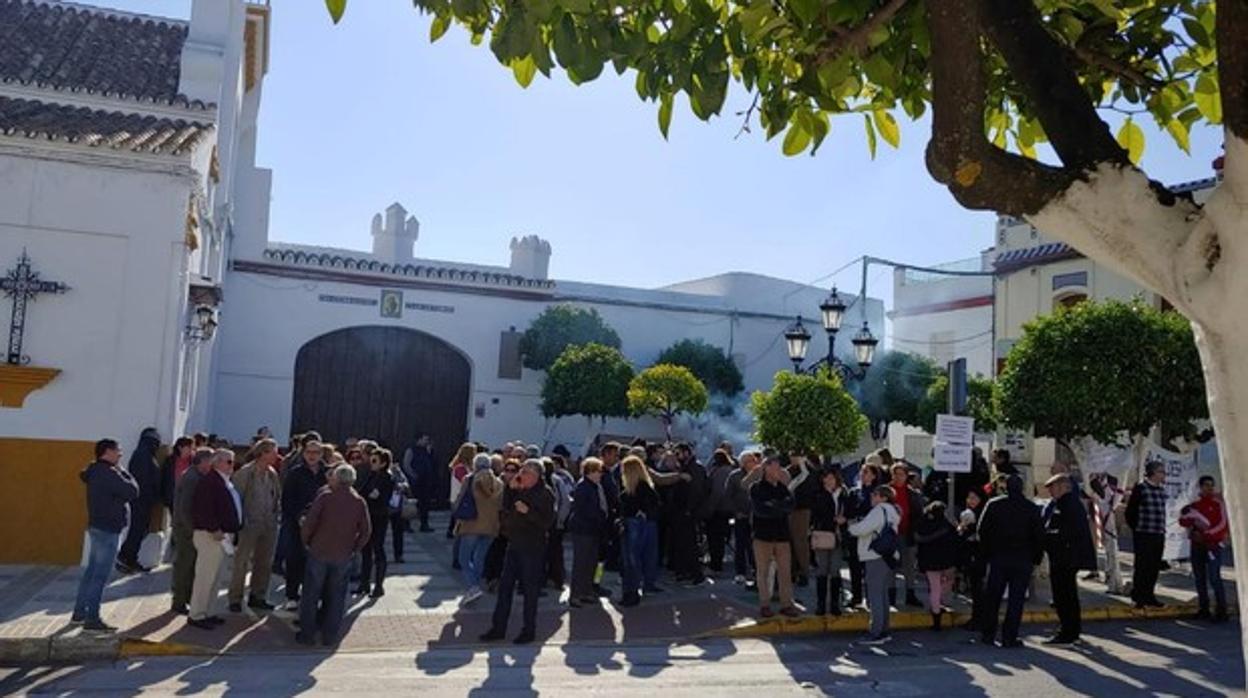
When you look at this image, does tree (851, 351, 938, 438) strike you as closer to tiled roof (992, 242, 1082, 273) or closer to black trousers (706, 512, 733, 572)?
tiled roof (992, 242, 1082, 273)

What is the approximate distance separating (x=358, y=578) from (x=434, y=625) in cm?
244

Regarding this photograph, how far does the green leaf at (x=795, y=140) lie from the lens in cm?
451

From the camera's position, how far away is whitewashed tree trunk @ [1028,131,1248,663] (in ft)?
8.67

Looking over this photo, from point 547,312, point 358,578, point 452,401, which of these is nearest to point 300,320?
point 452,401

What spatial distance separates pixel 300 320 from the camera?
80.0ft

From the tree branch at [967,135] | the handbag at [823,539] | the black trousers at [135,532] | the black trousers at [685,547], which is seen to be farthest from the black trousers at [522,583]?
the tree branch at [967,135]

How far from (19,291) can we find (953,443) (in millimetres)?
11112

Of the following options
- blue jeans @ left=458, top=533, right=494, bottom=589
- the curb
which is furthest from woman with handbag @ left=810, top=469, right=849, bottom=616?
blue jeans @ left=458, top=533, right=494, bottom=589

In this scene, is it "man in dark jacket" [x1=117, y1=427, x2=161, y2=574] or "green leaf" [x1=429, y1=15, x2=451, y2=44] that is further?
"man in dark jacket" [x1=117, y1=427, x2=161, y2=574]

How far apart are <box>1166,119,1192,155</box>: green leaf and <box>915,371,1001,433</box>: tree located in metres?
18.4

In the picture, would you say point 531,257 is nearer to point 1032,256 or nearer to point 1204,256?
point 1032,256

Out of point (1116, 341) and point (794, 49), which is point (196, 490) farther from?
point (1116, 341)

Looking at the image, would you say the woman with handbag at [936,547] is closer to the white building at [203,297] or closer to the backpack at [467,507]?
the backpack at [467,507]

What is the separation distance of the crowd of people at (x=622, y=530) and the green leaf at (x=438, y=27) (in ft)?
21.7
